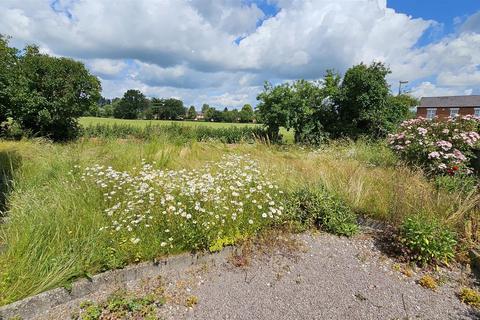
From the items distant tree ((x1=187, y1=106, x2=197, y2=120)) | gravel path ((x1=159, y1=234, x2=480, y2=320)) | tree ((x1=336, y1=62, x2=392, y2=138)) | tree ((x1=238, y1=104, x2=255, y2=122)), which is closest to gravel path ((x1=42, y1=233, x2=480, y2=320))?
gravel path ((x1=159, y1=234, x2=480, y2=320))

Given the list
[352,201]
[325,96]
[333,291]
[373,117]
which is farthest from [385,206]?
[325,96]

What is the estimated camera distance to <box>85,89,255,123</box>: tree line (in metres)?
48.0

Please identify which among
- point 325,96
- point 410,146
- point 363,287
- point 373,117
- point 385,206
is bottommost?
point 363,287

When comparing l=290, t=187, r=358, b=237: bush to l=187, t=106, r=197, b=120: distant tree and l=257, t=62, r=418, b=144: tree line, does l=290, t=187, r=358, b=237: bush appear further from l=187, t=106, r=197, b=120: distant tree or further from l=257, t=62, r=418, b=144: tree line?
l=187, t=106, r=197, b=120: distant tree

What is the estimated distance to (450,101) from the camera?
42656mm

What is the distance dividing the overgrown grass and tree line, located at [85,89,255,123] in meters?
40.6

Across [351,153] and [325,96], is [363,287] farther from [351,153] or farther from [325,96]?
[325,96]

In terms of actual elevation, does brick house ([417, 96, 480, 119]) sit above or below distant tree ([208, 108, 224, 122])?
above

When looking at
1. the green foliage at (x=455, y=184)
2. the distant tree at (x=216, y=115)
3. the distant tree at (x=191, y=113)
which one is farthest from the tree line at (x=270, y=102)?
the distant tree at (x=191, y=113)

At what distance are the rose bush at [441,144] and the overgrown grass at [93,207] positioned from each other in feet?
1.85

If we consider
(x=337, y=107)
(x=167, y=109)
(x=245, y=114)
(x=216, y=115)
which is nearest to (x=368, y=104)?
(x=337, y=107)

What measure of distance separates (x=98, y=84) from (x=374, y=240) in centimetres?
1086

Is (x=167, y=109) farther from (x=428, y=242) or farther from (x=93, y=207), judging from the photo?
(x=428, y=242)

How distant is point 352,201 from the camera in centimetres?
398
